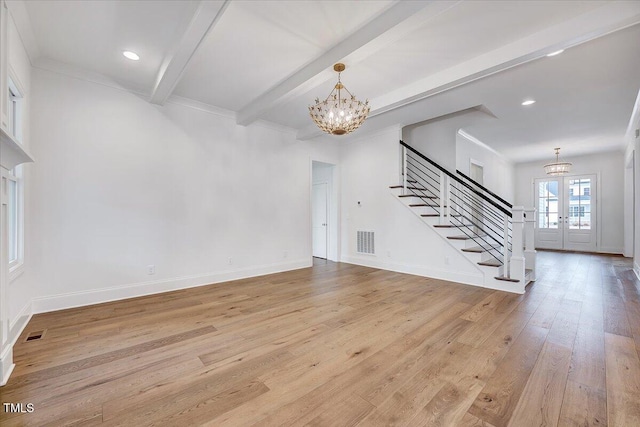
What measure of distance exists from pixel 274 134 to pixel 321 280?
118 inches

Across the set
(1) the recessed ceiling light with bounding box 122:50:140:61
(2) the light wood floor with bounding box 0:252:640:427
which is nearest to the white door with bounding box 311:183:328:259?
(2) the light wood floor with bounding box 0:252:640:427

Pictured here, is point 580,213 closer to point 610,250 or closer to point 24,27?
point 610,250

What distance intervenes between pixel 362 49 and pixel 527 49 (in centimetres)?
169

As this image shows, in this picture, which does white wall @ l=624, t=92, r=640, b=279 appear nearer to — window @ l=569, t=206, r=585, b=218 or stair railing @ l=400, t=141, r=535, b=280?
window @ l=569, t=206, r=585, b=218

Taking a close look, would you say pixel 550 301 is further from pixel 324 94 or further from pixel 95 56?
pixel 95 56

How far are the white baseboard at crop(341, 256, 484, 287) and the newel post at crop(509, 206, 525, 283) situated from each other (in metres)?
0.48

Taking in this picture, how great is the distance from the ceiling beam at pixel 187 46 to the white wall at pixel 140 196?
700mm

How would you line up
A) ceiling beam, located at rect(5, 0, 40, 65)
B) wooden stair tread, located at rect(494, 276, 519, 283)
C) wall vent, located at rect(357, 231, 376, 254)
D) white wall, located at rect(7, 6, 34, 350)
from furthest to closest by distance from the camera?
1. wall vent, located at rect(357, 231, 376, 254)
2. wooden stair tread, located at rect(494, 276, 519, 283)
3. white wall, located at rect(7, 6, 34, 350)
4. ceiling beam, located at rect(5, 0, 40, 65)

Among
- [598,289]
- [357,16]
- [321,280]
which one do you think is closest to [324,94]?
[357,16]

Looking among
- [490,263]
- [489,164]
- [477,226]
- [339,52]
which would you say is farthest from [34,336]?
[489,164]

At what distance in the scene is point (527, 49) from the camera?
276 cm

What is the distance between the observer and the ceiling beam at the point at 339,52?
2.22 m

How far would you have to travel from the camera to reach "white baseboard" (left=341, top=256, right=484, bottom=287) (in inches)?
176

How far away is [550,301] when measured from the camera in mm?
3596
